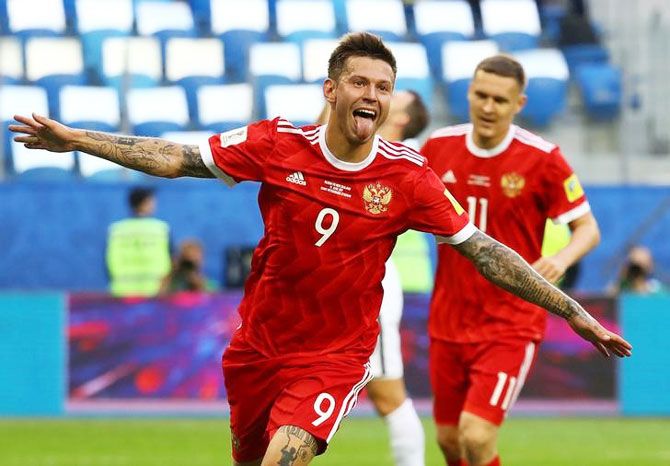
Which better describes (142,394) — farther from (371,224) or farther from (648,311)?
(371,224)

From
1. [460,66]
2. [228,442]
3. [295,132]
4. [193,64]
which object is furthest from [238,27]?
[295,132]

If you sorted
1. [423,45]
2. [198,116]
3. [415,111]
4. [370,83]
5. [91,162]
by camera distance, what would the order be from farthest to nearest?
[423,45] → [198,116] → [91,162] → [415,111] → [370,83]

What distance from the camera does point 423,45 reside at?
776 inches

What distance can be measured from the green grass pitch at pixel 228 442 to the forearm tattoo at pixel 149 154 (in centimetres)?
529

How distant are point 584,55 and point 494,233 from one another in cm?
1278

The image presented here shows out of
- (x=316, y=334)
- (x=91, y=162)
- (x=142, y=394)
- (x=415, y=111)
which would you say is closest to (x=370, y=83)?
(x=316, y=334)

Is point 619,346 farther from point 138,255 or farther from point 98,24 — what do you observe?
point 98,24

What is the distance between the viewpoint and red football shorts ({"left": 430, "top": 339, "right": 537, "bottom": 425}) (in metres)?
7.29

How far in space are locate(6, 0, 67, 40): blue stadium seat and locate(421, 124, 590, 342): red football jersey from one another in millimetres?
12213

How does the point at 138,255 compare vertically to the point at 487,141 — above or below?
below

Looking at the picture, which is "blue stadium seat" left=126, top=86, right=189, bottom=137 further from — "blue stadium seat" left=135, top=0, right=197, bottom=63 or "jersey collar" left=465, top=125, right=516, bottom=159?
"jersey collar" left=465, top=125, right=516, bottom=159

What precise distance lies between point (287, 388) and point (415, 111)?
271 centimetres

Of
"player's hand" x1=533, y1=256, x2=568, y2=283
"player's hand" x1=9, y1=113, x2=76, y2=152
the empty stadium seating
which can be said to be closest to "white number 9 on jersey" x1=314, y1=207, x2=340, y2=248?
"player's hand" x1=9, y1=113, x2=76, y2=152

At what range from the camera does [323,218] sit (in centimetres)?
574
